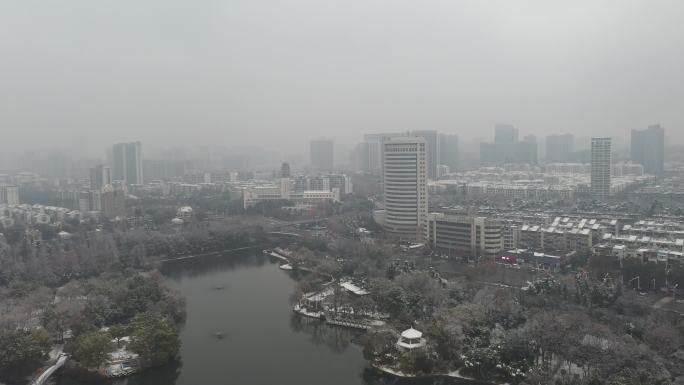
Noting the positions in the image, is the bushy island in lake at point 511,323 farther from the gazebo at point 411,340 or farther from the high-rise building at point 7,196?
the high-rise building at point 7,196

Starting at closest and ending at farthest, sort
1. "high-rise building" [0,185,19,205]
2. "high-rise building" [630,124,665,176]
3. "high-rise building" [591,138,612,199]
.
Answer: "high-rise building" [591,138,612,199]
"high-rise building" [0,185,19,205]
"high-rise building" [630,124,665,176]

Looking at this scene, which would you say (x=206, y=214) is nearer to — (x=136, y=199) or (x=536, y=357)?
(x=136, y=199)

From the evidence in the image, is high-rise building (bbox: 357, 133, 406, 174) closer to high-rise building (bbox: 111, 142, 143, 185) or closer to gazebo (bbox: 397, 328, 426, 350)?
high-rise building (bbox: 111, 142, 143, 185)

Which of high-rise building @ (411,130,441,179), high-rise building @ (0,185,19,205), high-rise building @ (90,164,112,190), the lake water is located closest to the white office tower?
the lake water

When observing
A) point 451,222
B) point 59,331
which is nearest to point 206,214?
point 451,222

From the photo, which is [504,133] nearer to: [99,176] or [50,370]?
→ [99,176]

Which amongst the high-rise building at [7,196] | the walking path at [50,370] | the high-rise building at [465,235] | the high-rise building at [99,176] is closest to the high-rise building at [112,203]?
the high-rise building at [7,196]
